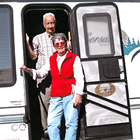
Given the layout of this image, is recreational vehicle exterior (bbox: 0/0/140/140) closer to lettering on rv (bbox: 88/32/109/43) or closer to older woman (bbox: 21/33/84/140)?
lettering on rv (bbox: 88/32/109/43)

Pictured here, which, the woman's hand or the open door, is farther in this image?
the open door

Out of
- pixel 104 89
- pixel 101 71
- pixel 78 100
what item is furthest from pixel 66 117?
pixel 101 71

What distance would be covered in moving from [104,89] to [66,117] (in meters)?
0.70

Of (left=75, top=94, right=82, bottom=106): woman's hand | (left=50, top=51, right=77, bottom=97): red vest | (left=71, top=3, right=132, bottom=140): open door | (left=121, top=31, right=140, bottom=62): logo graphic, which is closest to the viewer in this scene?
(left=75, top=94, right=82, bottom=106): woman's hand

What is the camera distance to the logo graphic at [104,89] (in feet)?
12.1

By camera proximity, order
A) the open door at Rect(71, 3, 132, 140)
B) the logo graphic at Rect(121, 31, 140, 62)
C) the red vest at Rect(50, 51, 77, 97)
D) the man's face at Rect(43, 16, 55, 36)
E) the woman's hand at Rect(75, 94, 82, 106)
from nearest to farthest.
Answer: the woman's hand at Rect(75, 94, 82, 106), the red vest at Rect(50, 51, 77, 97), the open door at Rect(71, 3, 132, 140), the logo graphic at Rect(121, 31, 140, 62), the man's face at Rect(43, 16, 55, 36)

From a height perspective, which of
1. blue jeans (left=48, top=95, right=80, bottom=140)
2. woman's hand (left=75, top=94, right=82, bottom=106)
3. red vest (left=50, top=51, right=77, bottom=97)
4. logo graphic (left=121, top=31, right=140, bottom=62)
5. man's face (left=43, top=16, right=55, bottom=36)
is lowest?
blue jeans (left=48, top=95, right=80, bottom=140)

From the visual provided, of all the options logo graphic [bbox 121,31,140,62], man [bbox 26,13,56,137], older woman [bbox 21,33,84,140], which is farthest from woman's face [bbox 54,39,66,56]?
logo graphic [bbox 121,31,140,62]

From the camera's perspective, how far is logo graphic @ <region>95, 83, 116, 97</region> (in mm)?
3697

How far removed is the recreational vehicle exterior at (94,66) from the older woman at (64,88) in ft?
0.71

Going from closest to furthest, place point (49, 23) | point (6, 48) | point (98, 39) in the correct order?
point (6, 48) → point (98, 39) → point (49, 23)

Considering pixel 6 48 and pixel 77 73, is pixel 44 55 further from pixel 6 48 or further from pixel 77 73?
pixel 77 73

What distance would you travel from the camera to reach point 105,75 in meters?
3.72

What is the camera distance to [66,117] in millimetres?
3541
